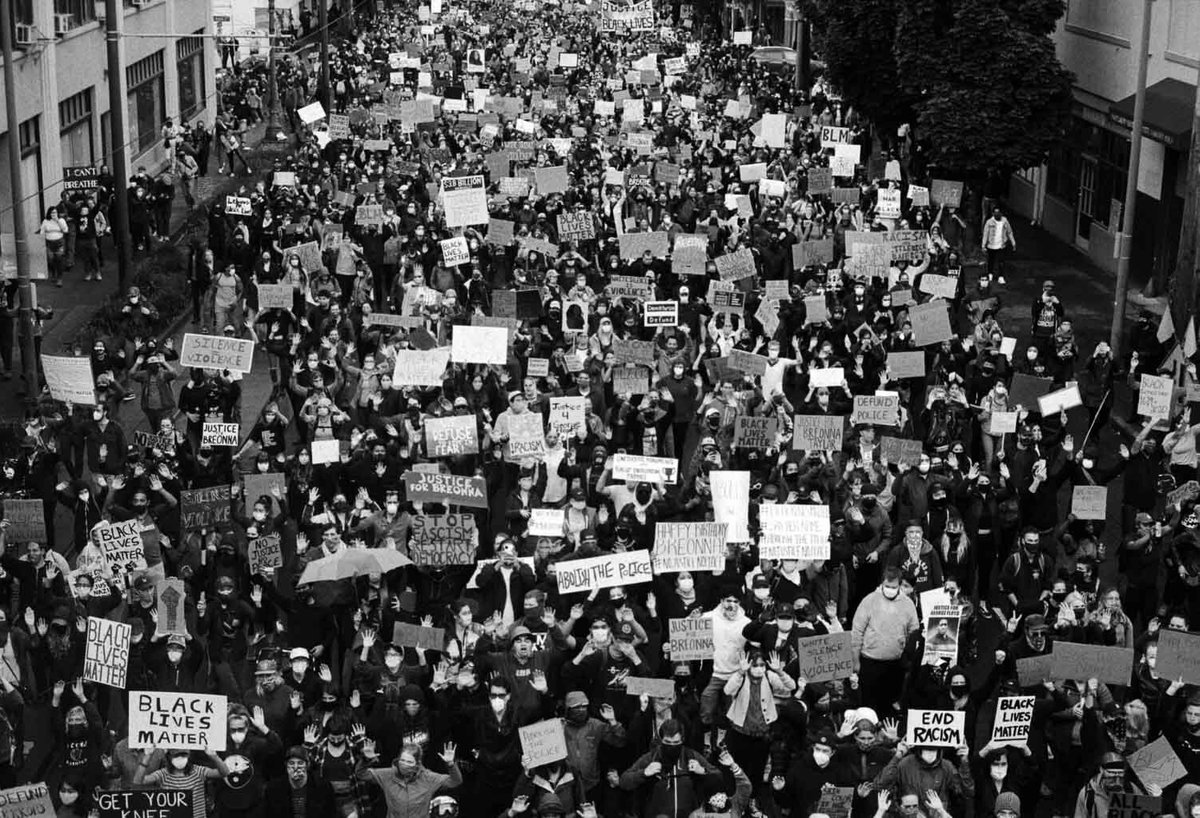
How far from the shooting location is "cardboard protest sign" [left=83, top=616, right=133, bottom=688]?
12945mm

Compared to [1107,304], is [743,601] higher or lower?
higher

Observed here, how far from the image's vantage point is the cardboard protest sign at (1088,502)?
15.8 meters

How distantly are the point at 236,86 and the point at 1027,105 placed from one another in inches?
1130

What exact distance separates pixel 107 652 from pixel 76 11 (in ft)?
97.2

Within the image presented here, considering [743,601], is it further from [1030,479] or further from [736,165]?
[736,165]

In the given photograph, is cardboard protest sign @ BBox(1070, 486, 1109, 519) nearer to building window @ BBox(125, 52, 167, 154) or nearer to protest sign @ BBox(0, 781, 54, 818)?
protest sign @ BBox(0, 781, 54, 818)

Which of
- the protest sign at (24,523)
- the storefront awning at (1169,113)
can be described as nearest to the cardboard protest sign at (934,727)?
the protest sign at (24,523)

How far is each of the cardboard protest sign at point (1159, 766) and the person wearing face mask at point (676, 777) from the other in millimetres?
2518

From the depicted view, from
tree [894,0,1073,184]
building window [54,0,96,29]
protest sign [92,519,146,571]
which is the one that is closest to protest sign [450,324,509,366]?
protest sign [92,519,146,571]

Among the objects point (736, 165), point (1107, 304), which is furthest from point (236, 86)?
point (1107, 304)

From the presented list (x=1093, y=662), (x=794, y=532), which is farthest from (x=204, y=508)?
(x=1093, y=662)

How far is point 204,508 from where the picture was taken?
53.0 feet

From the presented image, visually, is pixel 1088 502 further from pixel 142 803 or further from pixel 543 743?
pixel 142 803

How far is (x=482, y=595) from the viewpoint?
14133 millimetres
